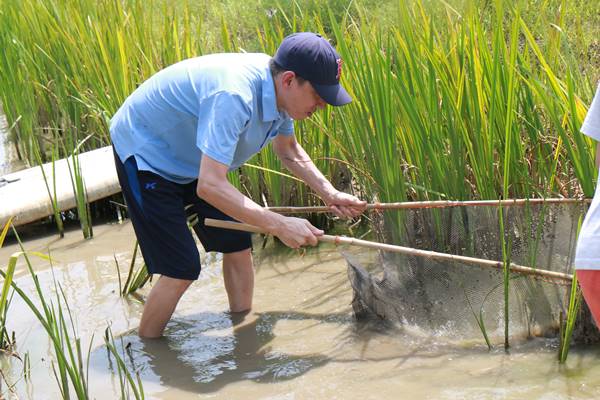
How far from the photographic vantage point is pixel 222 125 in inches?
108

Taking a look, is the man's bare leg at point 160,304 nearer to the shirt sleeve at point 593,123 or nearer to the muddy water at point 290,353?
the muddy water at point 290,353

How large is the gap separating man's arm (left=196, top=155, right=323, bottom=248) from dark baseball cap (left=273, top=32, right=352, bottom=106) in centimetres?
39

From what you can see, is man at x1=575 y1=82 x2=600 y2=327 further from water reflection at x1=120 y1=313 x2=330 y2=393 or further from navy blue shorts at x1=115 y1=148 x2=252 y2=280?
navy blue shorts at x1=115 y1=148 x2=252 y2=280

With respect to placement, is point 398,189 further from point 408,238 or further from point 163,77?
point 163,77

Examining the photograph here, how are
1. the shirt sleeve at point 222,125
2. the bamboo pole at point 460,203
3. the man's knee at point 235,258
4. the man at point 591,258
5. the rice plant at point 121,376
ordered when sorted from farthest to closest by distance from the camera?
the man's knee at point 235,258 → the bamboo pole at point 460,203 → the shirt sleeve at point 222,125 → the rice plant at point 121,376 → the man at point 591,258

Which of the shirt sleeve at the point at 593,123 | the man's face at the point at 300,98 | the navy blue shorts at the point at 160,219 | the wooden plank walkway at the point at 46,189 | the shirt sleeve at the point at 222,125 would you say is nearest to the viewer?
the shirt sleeve at the point at 593,123

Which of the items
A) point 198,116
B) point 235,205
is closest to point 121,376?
point 235,205

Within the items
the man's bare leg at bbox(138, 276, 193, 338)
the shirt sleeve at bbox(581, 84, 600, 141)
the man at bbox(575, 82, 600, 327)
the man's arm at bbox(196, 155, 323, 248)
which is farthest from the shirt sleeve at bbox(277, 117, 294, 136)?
the man at bbox(575, 82, 600, 327)

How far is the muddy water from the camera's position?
286 centimetres

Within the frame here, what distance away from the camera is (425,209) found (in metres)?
3.30

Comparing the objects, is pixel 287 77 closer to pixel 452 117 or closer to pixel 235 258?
pixel 452 117

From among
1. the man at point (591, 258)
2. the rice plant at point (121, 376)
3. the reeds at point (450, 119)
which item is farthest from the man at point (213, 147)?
the man at point (591, 258)

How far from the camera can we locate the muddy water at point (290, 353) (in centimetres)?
286

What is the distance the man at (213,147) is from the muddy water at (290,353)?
183 mm
